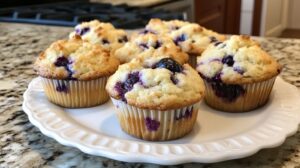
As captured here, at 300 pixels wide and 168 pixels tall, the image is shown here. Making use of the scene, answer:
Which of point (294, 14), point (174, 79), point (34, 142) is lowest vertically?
point (294, 14)

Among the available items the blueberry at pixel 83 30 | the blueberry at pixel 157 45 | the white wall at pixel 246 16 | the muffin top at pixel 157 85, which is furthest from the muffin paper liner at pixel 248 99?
the white wall at pixel 246 16

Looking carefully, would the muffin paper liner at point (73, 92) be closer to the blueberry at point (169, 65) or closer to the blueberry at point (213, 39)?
the blueberry at point (169, 65)

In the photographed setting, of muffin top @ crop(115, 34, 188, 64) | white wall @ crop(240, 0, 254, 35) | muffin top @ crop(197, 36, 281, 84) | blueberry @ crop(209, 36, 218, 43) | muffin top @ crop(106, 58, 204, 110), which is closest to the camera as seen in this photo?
muffin top @ crop(106, 58, 204, 110)

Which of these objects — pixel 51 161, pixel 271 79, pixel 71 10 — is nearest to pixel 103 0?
pixel 71 10

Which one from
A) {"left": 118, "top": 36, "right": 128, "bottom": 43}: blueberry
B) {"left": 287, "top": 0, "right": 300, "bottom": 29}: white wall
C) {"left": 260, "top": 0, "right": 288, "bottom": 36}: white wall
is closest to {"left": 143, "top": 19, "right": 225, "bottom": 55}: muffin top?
{"left": 118, "top": 36, "right": 128, "bottom": 43}: blueberry

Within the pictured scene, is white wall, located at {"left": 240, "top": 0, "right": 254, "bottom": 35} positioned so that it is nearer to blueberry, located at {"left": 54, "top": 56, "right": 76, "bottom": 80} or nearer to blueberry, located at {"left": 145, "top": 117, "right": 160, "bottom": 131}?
blueberry, located at {"left": 54, "top": 56, "right": 76, "bottom": 80}

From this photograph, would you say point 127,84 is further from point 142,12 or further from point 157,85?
point 142,12

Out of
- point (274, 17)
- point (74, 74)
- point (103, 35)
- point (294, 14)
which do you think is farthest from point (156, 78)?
point (294, 14)

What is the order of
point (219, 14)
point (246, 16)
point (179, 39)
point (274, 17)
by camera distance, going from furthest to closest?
point (274, 17) → point (246, 16) → point (219, 14) → point (179, 39)
